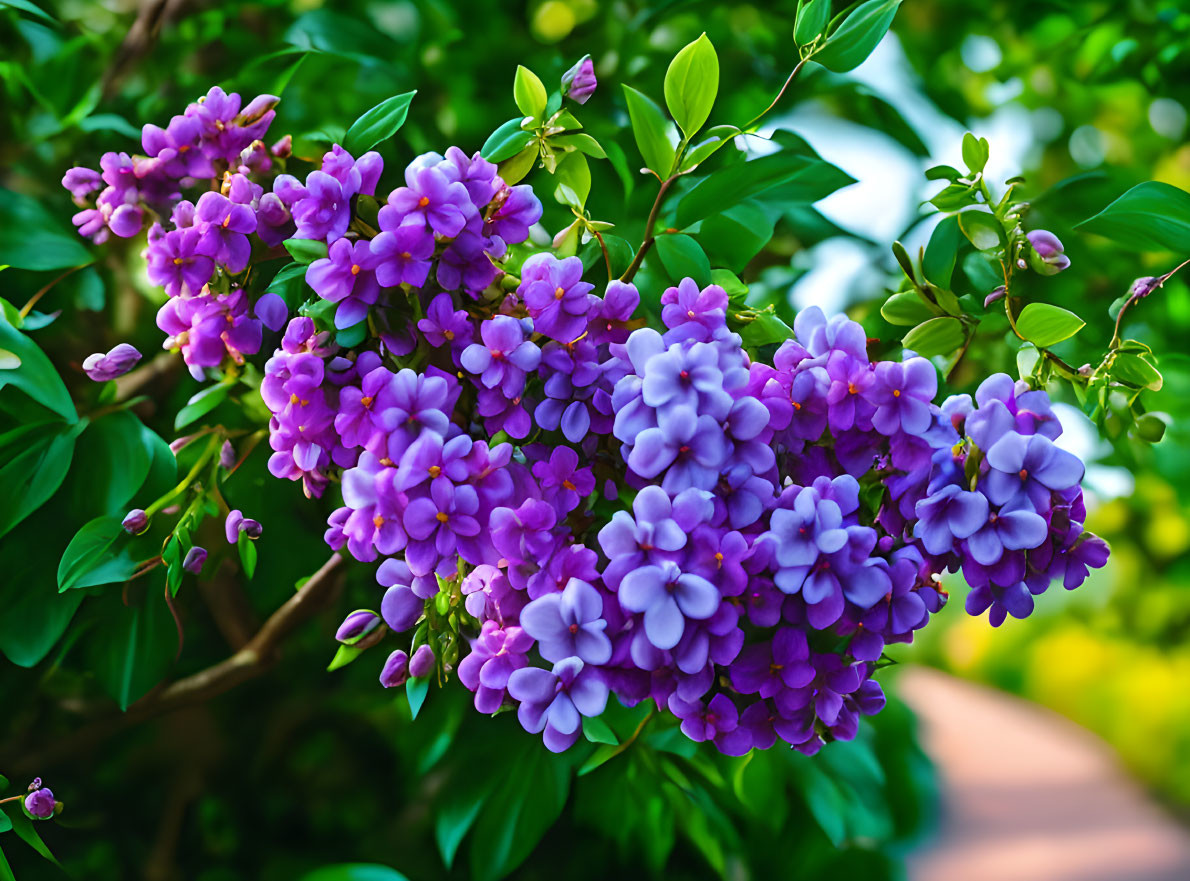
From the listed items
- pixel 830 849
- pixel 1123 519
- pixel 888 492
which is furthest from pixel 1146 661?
pixel 888 492

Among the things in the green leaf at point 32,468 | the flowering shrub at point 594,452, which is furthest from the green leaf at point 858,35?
the green leaf at point 32,468

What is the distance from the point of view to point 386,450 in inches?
17.1

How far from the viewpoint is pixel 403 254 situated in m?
0.45

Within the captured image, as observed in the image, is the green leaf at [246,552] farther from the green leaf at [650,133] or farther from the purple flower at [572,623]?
the green leaf at [650,133]

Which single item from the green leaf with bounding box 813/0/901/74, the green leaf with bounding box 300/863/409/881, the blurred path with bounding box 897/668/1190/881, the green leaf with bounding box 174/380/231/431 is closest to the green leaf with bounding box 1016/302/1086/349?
the green leaf with bounding box 813/0/901/74

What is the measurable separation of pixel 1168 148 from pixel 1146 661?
3.44m

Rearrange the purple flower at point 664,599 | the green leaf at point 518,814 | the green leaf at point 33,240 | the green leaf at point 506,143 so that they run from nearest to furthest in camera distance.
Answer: the purple flower at point 664,599
the green leaf at point 506,143
the green leaf at point 33,240
the green leaf at point 518,814

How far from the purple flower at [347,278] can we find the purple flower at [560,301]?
0.08m

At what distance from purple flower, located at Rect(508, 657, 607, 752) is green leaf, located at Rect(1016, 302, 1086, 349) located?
12.5 inches

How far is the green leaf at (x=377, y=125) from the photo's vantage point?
52 cm

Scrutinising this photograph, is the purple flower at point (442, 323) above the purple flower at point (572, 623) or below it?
above

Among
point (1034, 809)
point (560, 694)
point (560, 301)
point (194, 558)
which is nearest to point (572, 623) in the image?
point (560, 694)

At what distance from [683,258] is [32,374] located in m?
0.41

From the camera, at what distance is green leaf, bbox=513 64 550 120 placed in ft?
1.65
